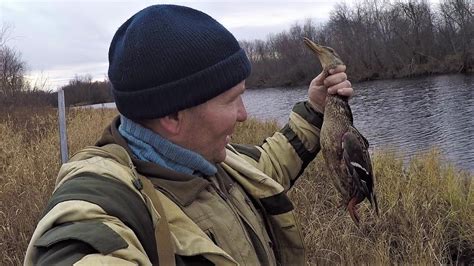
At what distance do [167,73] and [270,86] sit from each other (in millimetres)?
58044

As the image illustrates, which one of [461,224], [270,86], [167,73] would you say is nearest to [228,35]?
[167,73]

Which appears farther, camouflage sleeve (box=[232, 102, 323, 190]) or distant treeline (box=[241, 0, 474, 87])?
distant treeline (box=[241, 0, 474, 87])

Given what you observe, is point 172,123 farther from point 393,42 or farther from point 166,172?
point 393,42

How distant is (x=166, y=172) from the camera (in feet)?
4.99

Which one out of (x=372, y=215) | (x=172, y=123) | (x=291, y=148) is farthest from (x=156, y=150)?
(x=372, y=215)

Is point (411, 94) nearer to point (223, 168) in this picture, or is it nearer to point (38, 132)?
point (38, 132)

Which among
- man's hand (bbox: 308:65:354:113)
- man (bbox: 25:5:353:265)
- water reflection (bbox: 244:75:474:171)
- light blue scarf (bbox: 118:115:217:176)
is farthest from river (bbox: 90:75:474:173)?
light blue scarf (bbox: 118:115:217:176)

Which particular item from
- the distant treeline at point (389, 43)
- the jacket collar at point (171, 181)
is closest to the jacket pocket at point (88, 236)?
the jacket collar at point (171, 181)

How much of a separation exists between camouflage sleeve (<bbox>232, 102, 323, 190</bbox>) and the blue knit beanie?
2.65ft

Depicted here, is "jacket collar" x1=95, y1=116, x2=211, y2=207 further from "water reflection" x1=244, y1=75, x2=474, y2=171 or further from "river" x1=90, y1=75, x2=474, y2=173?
"water reflection" x1=244, y1=75, x2=474, y2=171

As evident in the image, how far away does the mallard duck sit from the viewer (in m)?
2.34

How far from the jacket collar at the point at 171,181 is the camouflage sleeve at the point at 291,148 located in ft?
2.60

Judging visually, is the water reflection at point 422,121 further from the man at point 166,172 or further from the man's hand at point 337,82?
the man at point 166,172

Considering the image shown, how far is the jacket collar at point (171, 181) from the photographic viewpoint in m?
1.48
